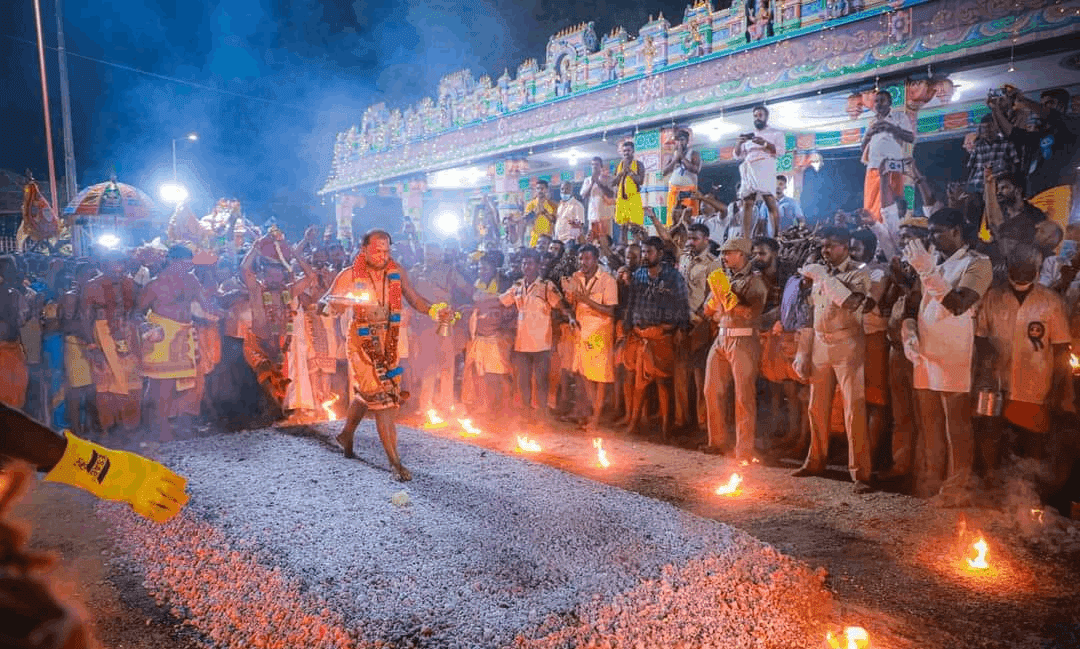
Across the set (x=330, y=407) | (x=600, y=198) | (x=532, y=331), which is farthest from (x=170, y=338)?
(x=600, y=198)

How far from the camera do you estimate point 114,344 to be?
7727mm

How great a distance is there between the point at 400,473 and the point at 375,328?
1.31 metres

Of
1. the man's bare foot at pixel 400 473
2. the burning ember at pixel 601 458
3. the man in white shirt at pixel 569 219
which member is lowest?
the burning ember at pixel 601 458

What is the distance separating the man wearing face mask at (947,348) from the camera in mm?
5262

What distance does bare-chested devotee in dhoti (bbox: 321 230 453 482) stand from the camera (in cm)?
602

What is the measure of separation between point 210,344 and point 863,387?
745cm

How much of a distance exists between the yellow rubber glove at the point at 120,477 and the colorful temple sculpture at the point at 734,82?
10.9 m

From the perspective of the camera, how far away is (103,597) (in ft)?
12.4

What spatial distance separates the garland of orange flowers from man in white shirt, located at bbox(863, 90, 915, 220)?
7094 mm

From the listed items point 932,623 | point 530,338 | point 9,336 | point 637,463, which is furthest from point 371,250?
point 932,623

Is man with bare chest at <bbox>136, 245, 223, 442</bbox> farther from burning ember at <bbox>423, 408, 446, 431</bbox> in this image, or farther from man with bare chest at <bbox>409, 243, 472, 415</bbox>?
burning ember at <bbox>423, 408, 446, 431</bbox>

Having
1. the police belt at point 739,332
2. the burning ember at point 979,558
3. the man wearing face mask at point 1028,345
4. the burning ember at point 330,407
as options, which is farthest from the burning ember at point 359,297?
the man wearing face mask at point 1028,345

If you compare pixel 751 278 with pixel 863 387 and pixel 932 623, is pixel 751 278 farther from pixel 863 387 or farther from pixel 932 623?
pixel 932 623

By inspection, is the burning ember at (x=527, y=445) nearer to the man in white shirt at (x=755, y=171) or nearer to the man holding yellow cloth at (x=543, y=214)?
the man in white shirt at (x=755, y=171)
